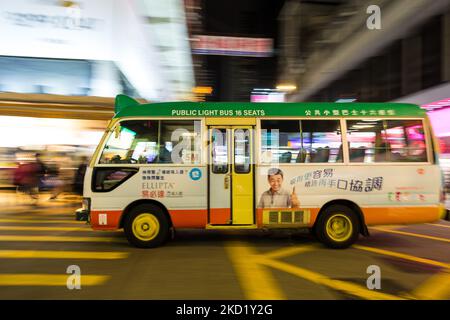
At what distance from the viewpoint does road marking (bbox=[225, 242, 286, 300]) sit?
468cm

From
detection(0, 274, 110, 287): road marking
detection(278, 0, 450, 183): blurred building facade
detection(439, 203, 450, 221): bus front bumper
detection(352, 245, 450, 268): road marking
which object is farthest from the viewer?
detection(278, 0, 450, 183): blurred building facade

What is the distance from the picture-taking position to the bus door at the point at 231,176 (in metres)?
7.06

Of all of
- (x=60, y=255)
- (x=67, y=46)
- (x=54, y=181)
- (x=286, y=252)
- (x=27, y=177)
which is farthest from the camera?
(x=54, y=181)

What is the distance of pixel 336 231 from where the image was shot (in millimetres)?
7199

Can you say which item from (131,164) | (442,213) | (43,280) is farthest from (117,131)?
(442,213)

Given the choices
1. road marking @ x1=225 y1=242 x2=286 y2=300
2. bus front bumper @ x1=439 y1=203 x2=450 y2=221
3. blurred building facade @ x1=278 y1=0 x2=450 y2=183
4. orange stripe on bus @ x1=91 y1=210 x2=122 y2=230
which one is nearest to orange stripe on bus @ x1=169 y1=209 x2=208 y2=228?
road marking @ x1=225 y1=242 x2=286 y2=300

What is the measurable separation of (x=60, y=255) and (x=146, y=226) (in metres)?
1.57

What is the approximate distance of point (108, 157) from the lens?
6891 millimetres

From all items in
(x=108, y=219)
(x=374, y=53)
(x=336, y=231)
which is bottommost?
(x=336, y=231)

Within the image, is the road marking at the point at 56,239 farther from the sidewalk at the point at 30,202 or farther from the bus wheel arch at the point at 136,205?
the sidewalk at the point at 30,202

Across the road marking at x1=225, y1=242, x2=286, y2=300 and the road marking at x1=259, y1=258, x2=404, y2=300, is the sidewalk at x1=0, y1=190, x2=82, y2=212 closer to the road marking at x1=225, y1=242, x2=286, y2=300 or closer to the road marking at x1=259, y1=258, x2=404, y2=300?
the road marking at x1=225, y1=242, x2=286, y2=300

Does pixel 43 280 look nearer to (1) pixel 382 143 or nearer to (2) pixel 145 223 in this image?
(2) pixel 145 223

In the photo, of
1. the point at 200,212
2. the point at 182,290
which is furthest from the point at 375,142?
the point at 182,290

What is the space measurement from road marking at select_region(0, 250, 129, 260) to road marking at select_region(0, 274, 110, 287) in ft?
3.29
